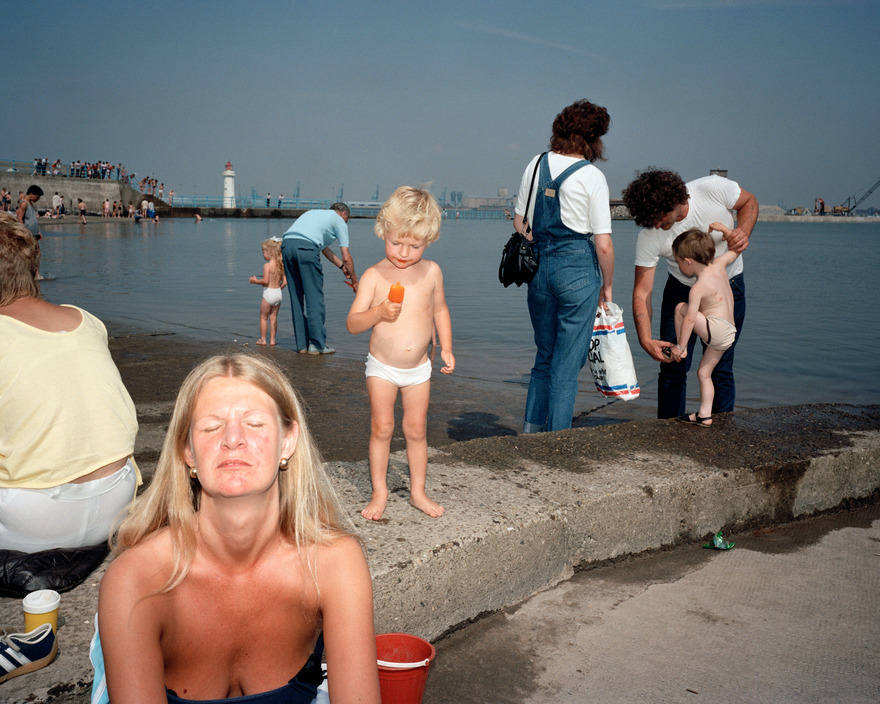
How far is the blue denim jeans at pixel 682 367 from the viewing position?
5367 mm

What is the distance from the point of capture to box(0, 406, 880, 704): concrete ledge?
110 inches

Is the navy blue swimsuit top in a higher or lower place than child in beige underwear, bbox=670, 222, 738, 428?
lower

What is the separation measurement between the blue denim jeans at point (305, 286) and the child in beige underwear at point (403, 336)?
591 centimetres

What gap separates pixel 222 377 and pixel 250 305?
14.1m

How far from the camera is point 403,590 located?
280cm

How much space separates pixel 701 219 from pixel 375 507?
3227 mm

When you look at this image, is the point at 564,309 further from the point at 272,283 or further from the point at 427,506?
the point at 272,283

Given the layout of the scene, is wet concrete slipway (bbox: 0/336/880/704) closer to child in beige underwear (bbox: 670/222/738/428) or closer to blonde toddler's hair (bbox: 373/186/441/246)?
child in beige underwear (bbox: 670/222/738/428)

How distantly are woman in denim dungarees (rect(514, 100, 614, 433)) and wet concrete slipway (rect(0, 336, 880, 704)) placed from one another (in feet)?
1.96

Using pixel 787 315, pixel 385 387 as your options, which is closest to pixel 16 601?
pixel 385 387

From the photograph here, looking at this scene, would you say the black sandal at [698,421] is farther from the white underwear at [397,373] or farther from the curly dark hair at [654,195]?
the white underwear at [397,373]

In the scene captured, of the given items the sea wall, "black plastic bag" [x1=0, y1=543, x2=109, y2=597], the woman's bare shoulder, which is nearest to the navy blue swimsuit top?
the woman's bare shoulder

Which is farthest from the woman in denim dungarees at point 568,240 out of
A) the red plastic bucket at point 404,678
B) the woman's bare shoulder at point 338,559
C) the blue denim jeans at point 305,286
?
the blue denim jeans at point 305,286

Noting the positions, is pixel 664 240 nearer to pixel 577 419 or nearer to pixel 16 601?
pixel 577 419
